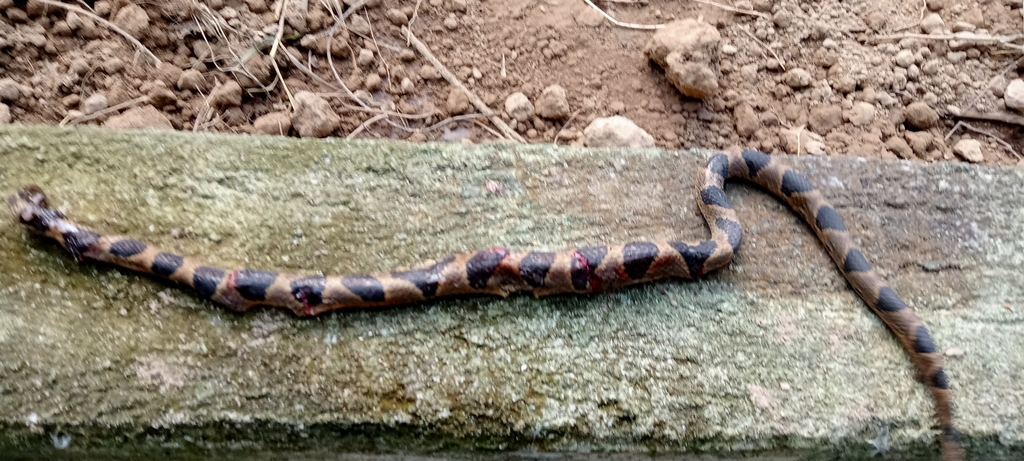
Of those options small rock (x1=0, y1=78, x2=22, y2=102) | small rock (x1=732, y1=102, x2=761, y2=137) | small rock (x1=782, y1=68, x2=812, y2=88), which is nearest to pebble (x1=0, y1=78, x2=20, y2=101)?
small rock (x1=0, y1=78, x2=22, y2=102)

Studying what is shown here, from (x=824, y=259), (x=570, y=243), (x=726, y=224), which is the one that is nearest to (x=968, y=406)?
(x=824, y=259)

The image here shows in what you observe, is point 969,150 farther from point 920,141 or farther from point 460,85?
point 460,85

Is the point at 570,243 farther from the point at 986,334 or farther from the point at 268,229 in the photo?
the point at 986,334

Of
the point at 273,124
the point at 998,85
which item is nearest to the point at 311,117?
the point at 273,124

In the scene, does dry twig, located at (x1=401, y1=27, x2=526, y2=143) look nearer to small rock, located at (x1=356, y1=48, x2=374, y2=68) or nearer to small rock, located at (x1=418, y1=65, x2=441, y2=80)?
small rock, located at (x1=418, y1=65, x2=441, y2=80)

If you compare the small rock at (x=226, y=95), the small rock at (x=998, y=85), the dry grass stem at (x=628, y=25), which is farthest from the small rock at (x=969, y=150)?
the small rock at (x=226, y=95)

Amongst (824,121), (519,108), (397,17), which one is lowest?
(824,121)
